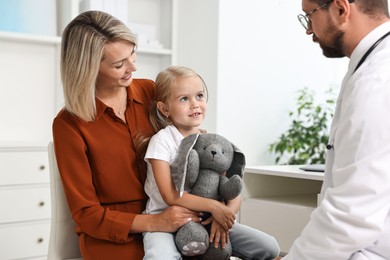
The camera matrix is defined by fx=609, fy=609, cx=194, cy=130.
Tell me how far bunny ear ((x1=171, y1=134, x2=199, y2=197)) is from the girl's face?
8 cm

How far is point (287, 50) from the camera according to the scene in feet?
13.9

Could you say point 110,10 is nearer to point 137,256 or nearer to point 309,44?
point 309,44

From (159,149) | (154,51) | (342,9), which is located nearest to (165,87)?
(159,149)

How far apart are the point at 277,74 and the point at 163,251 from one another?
278cm

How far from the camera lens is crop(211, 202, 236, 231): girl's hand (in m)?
1.68

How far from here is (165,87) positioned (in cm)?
187

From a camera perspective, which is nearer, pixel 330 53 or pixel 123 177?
pixel 330 53

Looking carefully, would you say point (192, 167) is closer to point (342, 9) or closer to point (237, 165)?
point (237, 165)

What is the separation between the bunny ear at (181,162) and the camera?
5.51 feet

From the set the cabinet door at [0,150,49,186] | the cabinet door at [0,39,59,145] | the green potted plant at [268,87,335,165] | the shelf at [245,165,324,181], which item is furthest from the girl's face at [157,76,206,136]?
the green potted plant at [268,87,335,165]

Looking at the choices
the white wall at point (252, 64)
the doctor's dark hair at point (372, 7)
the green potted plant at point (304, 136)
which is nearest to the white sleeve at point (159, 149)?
the doctor's dark hair at point (372, 7)

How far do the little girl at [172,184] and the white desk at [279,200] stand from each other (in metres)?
0.66

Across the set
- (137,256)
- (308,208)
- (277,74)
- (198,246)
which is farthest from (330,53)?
(277,74)

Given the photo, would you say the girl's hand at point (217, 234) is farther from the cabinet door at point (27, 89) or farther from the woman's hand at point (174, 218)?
the cabinet door at point (27, 89)
